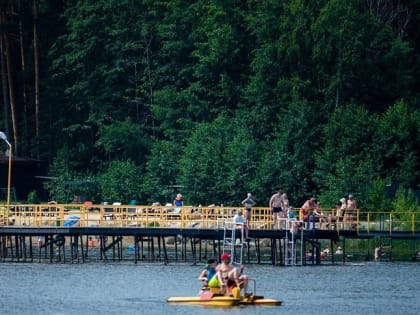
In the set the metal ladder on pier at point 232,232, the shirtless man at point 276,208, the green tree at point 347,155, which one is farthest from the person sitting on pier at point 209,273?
the green tree at point 347,155

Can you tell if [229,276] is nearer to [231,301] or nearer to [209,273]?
[231,301]

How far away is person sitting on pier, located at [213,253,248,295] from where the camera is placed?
65.0m

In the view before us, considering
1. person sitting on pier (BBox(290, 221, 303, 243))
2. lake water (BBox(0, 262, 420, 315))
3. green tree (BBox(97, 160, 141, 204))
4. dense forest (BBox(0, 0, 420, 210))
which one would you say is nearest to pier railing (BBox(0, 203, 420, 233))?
person sitting on pier (BBox(290, 221, 303, 243))

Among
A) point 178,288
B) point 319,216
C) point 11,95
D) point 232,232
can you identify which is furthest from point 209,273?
point 11,95

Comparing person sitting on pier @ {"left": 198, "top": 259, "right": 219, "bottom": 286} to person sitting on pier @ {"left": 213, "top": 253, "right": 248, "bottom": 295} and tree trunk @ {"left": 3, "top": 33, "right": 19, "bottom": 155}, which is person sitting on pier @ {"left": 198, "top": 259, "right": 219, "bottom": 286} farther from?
tree trunk @ {"left": 3, "top": 33, "right": 19, "bottom": 155}

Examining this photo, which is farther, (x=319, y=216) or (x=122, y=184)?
(x=122, y=184)

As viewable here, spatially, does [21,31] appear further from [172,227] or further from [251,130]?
[172,227]

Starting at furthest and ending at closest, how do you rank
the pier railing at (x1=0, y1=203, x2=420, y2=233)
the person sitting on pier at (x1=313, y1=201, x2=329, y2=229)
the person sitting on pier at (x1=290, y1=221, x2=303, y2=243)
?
1. the person sitting on pier at (x1=313, y1=201, x2=329, y2=229)
2. the pier railing at (x1=0, y1=203, x2=420, y2=233)
3. the person sitting on pier at (x1=290, y1=221, x2=303, y2=243)

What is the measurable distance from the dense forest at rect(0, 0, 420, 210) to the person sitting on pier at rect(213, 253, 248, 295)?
2921 centimetres

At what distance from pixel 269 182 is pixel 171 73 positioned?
59.3 ft

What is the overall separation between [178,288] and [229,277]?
335 inches

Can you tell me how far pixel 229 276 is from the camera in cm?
6531

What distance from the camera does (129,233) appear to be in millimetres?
83500

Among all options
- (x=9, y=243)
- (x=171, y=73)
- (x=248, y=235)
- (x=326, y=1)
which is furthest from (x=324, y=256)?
(x=171, y=73)
